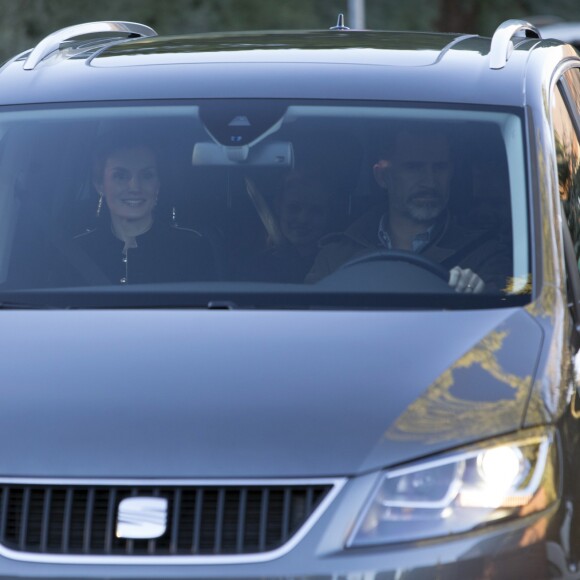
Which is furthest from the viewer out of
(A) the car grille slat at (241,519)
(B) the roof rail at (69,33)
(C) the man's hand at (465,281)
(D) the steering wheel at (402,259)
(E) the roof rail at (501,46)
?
→ (B) the roof rail at (69,33)

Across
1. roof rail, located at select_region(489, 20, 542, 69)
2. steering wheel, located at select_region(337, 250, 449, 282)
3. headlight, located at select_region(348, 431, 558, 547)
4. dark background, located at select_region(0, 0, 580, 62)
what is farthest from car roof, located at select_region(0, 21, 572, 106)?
dark background, located at select_region(0, 0, 580, 62)

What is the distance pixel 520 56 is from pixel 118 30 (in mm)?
1600

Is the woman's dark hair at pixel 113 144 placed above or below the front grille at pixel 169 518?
above

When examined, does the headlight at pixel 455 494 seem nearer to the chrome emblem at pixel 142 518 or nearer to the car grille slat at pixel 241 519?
the car grille slat at pixel 241 519

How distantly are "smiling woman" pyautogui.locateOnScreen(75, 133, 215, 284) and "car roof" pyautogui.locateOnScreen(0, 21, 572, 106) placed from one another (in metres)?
0.16

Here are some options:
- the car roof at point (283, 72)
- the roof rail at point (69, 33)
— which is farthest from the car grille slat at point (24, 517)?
the roof rail at point (69, 33)

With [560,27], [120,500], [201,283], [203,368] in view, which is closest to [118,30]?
[201,283]

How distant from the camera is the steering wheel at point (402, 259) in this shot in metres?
4.28

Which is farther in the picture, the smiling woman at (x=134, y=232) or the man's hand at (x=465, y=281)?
the smiling woman at (x=134, y=232)

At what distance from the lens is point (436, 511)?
332 cm

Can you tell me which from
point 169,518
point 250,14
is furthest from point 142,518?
point 250,14

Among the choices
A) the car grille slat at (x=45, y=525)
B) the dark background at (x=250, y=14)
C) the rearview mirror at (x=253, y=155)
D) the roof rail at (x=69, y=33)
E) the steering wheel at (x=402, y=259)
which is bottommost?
the car grille slat at (x=45, y=525)

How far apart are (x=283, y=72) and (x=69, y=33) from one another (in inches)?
37.2

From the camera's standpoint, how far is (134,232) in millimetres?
4516
